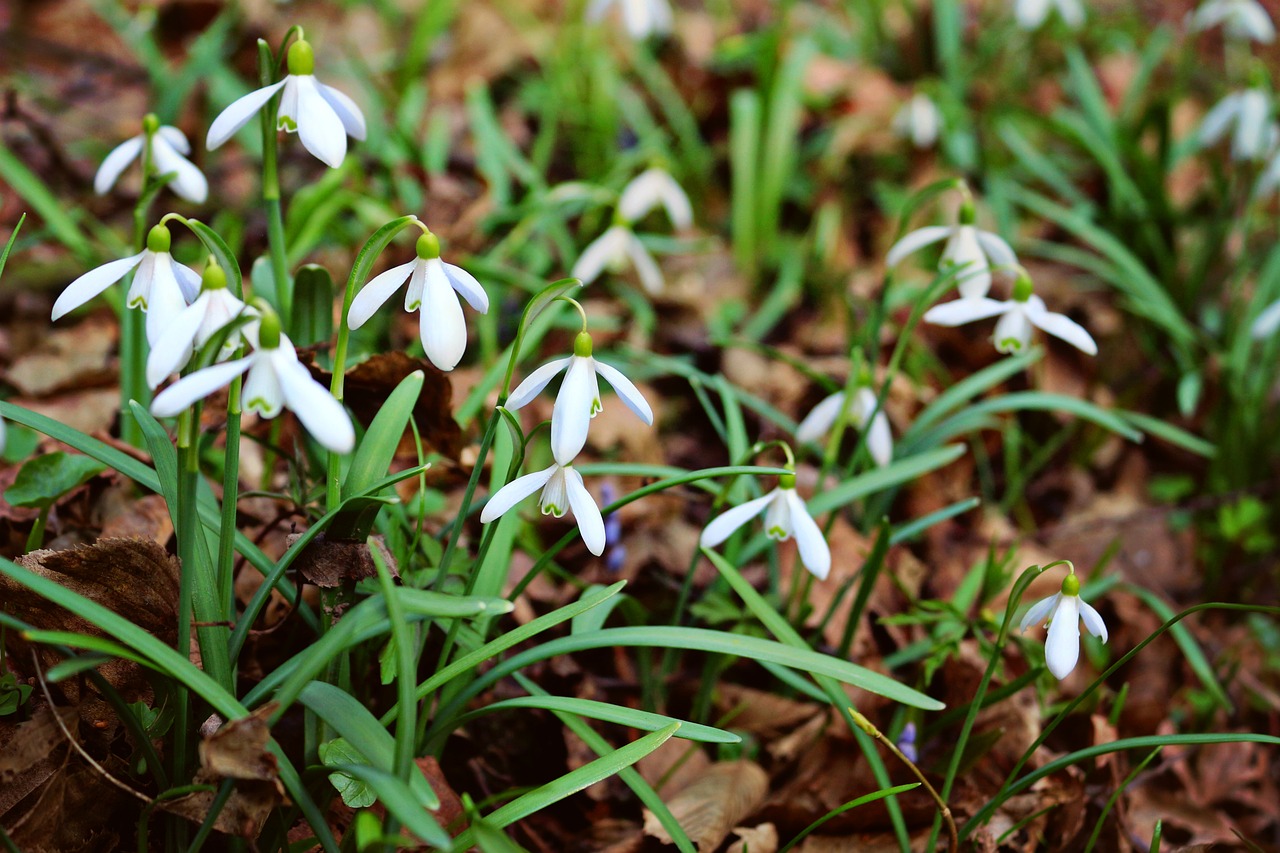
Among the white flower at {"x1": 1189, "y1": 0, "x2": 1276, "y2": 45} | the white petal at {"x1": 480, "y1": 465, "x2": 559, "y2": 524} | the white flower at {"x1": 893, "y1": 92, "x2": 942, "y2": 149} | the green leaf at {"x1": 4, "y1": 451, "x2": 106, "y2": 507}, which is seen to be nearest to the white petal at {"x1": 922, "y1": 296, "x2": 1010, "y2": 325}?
the white petal at {"x1": 480, "y1": 465, "x2": 559, "y2": 524}

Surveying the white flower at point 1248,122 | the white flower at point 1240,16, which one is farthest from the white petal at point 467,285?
the white flower at point 1240,16

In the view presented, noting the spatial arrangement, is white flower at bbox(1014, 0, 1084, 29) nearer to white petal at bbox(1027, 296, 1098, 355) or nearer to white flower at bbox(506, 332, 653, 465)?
white petal at bbox(1027, 296, 1098, 355)

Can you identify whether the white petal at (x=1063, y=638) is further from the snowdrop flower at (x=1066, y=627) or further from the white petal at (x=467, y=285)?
the white petal at (x=467, y=285)

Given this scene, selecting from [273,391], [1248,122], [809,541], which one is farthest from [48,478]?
[1248,122]

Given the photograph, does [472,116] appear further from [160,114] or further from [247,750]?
[247,750]

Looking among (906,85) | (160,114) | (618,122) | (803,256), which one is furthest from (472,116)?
(906,85)
